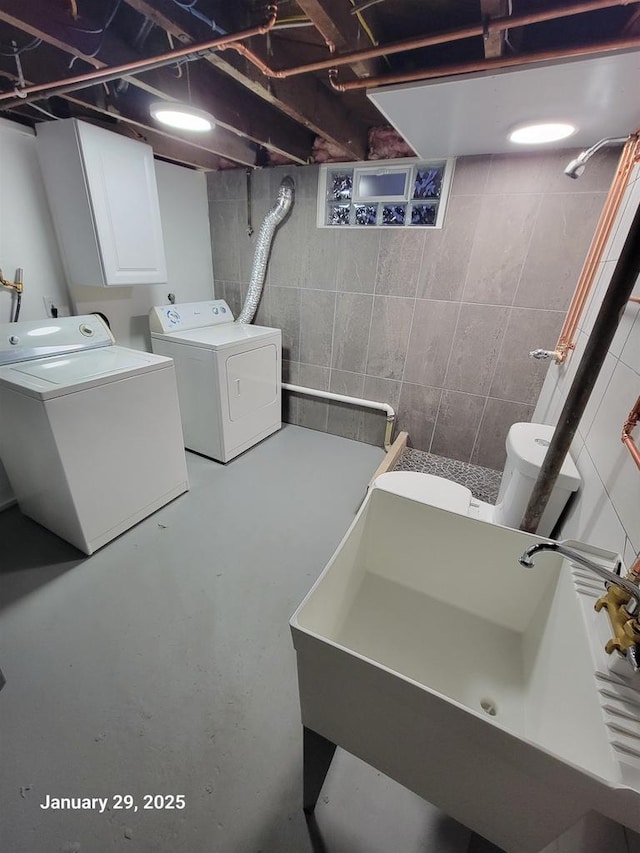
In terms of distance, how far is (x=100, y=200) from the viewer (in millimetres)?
1991

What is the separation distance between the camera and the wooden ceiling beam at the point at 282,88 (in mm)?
1125

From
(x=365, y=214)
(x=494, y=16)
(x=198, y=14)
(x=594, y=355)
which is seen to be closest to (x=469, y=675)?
(x=594, y=355)

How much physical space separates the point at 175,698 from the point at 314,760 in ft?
2.21

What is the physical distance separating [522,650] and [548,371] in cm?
184

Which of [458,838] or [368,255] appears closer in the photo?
[458,838]

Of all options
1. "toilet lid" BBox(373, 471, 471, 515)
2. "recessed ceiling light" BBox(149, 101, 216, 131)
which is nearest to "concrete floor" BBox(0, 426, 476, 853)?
"toilet lid" BBox(373, 471, 471, 515)

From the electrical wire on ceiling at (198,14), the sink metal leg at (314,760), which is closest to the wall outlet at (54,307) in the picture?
the electrical wire on ceiling at (198,14)

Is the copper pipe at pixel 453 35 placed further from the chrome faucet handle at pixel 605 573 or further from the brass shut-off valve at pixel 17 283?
the brass shut-off valve at pixel 17 283

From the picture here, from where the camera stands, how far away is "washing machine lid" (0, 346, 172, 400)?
1.62 meters

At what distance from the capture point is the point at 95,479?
1.84m

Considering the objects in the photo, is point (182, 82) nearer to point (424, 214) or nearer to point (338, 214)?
point (338, 214)

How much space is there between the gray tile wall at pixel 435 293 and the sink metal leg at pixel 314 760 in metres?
2.21

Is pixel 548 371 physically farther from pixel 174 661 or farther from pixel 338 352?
pixel 174 661

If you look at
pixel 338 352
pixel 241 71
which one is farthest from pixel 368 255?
pixel 241 71
